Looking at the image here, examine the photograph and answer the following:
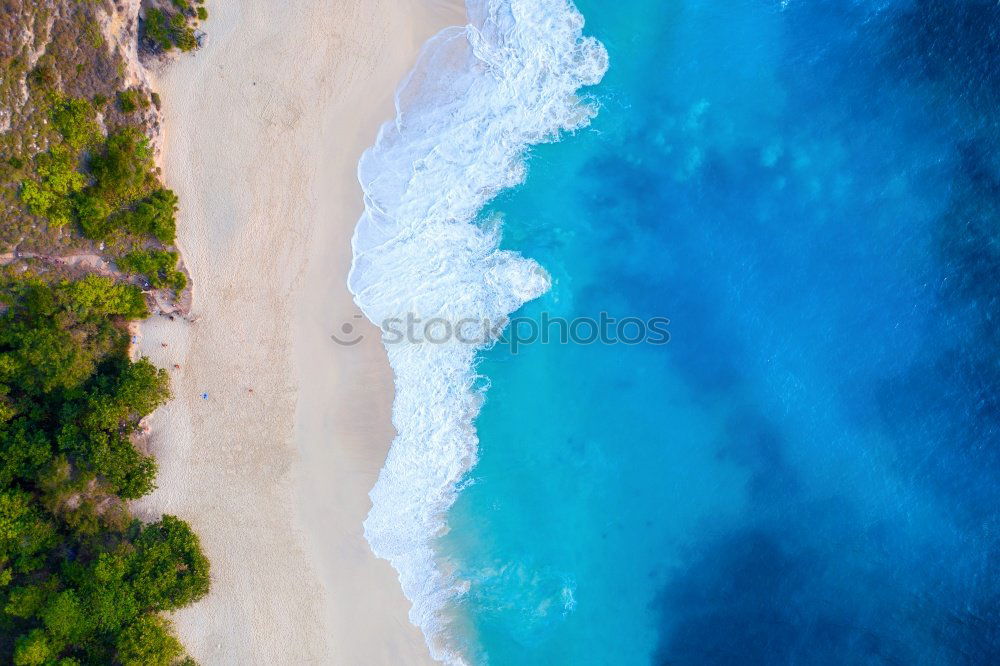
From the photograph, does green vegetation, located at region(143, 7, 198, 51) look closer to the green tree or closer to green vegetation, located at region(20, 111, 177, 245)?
green vegetation, located at region(20, 111, 177, 245)

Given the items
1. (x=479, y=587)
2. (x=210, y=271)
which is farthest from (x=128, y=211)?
(x=479, y=587)

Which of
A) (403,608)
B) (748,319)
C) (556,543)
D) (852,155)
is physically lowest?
(403,608)

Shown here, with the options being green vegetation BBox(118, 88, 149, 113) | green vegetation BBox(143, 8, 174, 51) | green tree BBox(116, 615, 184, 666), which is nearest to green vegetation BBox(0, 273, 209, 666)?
green tree BBox(116, 615, 184, 666)

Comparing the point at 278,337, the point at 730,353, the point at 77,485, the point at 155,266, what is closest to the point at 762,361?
the point at 730,353

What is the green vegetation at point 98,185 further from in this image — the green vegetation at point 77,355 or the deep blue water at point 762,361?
the deep blue water at point 762,361

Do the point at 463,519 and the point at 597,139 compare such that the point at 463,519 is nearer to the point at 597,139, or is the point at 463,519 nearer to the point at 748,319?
the point at 748,319

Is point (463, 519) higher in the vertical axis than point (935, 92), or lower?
lower

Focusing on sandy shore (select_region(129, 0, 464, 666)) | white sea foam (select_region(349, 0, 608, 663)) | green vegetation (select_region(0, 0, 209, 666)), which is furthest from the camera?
white sea foam (select_region(349, 0, 608, 663))

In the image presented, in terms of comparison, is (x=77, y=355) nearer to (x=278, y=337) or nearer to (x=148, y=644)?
(x=278, y=337)
